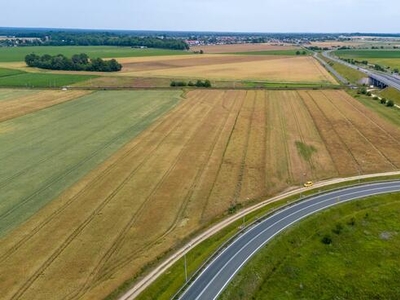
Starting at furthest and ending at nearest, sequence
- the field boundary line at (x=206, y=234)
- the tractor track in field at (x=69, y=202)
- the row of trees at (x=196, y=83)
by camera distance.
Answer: the row of trees at (x=196, y=83) → the tractor track in field at (x=69, y=202) → the field boundary line at (x=206, y=234)

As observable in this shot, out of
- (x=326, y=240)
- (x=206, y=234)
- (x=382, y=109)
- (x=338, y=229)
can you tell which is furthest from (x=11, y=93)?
(x=326, y=240)

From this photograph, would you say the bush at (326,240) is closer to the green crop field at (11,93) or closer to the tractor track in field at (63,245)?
the tractor track in field at (63,245)

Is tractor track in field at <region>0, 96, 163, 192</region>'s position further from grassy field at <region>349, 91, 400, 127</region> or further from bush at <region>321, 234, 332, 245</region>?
grassy field at <region>349, 91, 400, 127</region>

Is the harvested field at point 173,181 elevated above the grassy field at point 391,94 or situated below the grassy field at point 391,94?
above

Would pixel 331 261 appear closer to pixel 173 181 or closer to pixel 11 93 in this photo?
pixel 173 181

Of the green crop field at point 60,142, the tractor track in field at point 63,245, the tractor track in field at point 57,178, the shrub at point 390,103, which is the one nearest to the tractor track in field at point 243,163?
the tractor track in field at point 63,245
